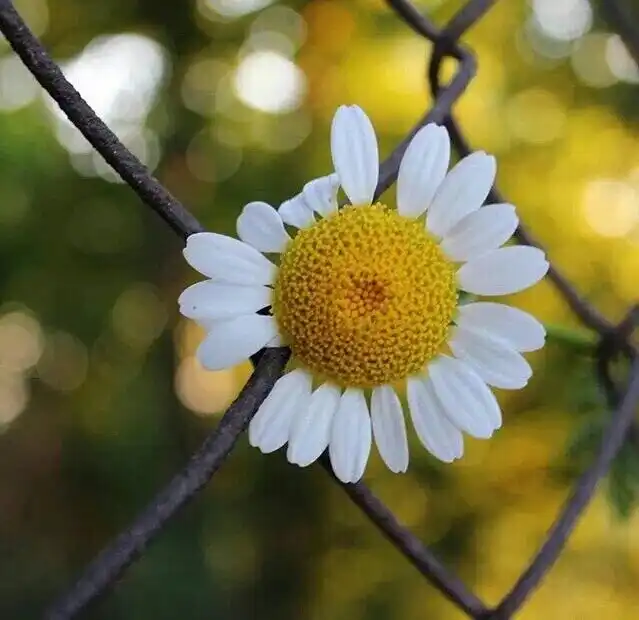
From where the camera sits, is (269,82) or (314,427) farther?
(269,82)

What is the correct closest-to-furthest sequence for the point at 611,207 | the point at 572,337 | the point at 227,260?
1. the point at 227,260
2. the point at 572,337
3. the point at 611,207

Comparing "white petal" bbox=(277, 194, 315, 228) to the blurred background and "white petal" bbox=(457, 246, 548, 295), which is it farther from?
the blurred background

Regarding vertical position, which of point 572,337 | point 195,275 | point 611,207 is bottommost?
point 195,275

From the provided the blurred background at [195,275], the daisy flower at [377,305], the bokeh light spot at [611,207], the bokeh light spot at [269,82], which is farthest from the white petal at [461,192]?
the bokeh light spot at [269,82]

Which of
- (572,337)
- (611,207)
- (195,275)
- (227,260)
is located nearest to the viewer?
(227,260)

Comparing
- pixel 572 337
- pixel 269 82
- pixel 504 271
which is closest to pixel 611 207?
pixel 269 82

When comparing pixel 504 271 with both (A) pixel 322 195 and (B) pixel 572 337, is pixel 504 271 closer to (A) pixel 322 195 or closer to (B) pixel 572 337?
(A) pixel 322 195

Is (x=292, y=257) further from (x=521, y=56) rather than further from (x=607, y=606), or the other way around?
(x=521, y=56)
